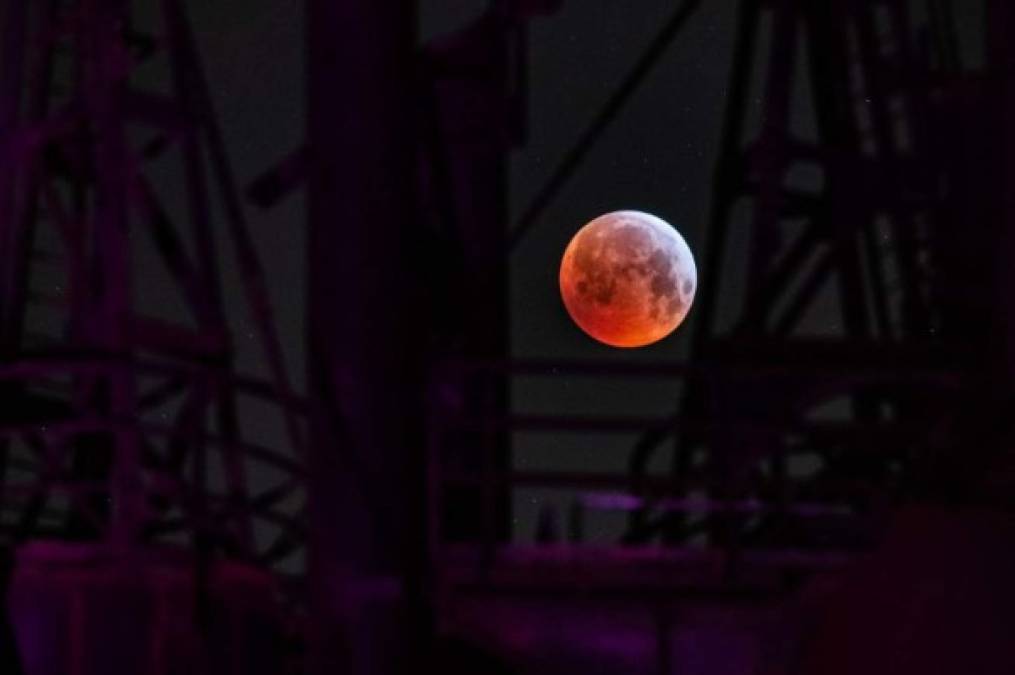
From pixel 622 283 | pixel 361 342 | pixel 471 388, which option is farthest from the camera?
pixel 622 283

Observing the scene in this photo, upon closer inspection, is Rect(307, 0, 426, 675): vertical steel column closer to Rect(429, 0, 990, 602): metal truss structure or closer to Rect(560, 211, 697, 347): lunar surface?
Rect(429, 0, 990, 602): metal truss structure

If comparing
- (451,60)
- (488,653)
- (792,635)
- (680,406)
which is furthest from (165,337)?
(792,635)

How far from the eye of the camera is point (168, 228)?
11.7 meters

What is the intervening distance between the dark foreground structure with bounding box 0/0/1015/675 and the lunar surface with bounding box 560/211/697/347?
4.87 meters

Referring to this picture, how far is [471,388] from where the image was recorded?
1109 cm

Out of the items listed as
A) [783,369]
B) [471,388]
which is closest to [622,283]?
[471,388]

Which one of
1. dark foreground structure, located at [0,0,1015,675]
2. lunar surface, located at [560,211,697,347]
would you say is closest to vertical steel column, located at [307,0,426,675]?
dark foreground structure, located at [0,0,1015,675]

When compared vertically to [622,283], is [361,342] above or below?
below

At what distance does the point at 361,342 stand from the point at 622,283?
10520mm

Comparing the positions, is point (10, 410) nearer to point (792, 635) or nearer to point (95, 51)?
point (95, 51)

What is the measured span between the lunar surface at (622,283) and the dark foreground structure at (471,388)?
4873mm

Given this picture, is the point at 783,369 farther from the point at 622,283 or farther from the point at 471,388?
the point at 622,283

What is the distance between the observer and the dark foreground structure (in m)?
7.29

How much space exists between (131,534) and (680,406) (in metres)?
4.48
